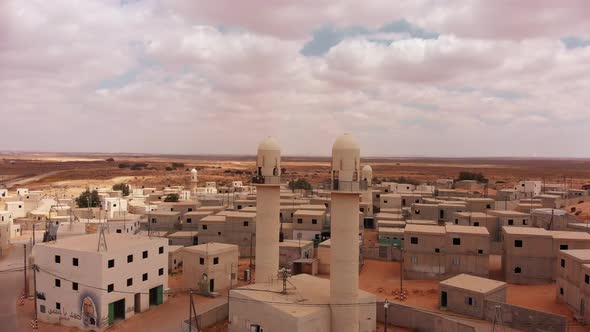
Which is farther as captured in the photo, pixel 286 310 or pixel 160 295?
pixel 160 295

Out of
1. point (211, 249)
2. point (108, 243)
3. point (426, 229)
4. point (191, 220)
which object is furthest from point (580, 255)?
point (191, 220)

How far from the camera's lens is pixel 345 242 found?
23891 mm

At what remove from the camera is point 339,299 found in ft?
78.8

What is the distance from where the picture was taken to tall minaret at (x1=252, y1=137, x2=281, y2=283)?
28328 mm

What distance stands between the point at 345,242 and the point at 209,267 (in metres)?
14.1

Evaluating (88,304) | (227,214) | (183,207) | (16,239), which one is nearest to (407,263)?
(227,214)

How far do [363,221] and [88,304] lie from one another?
3670cm

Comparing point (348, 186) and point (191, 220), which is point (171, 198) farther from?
point (348, 186)

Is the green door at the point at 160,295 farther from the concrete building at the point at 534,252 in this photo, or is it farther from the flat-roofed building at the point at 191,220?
the concrete building at the point at 534,252

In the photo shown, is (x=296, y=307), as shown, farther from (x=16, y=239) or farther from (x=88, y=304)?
(x=16, y=239)

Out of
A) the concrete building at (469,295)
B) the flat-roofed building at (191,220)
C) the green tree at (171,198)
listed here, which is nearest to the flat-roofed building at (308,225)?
the flat-roofed building at (191,220)

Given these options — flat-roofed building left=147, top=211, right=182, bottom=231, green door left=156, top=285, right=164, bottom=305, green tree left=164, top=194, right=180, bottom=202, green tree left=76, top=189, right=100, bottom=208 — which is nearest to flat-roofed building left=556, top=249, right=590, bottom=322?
green door left=156, top=285, right=164, bottom=305

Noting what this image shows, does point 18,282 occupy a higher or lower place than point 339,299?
lower

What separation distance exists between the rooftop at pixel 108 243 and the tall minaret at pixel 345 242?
14516mm
